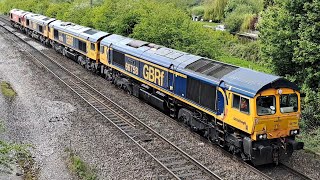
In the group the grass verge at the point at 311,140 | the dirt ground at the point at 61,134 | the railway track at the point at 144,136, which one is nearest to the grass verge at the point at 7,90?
the dirt ground at the point at 61,134

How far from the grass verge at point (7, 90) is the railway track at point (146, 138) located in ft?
11.4

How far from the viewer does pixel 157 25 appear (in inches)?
1207

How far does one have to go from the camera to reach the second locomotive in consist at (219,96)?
13.4 m

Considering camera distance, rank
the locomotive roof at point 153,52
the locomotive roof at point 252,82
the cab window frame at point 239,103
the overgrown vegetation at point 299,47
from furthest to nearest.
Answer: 1. the locomotive roof at point 153,52
2. the overgrown vegetation at point 299,47
3. the cab window frame at point 239,103
4. the locomotive roof at point 252,82

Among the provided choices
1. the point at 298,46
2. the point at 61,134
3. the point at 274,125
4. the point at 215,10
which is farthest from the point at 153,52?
the point at 215,10

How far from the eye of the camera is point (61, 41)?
1448 inches

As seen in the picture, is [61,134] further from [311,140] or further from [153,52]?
[311,140]

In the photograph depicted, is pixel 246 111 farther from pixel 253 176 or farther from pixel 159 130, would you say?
pixel 159 130

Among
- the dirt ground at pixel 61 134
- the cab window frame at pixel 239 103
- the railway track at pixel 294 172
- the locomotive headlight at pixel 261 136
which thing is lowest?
the dirt ground at pixel 61 134

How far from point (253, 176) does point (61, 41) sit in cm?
2774

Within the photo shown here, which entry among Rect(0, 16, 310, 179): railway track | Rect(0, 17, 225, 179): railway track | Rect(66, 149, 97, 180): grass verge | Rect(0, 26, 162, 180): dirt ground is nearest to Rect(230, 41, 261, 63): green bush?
Rect(0, 17, 225, 179): railway track

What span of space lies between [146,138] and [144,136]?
0.29 meters

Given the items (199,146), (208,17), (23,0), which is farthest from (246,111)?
(23,0)

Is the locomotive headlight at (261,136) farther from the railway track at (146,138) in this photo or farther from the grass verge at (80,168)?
the grass verge at (80,168)
